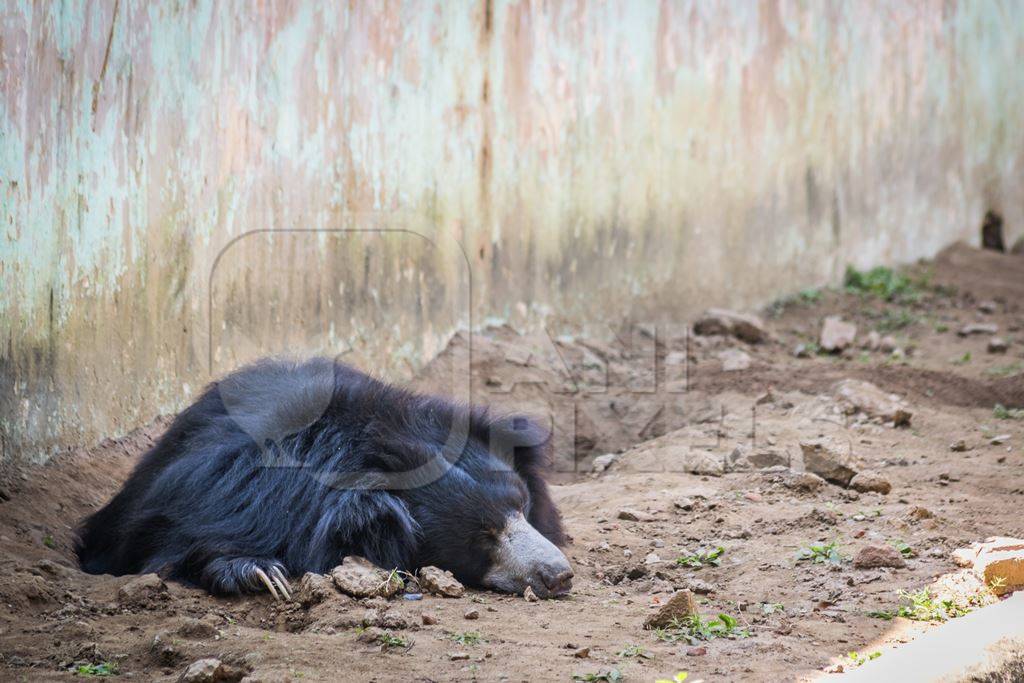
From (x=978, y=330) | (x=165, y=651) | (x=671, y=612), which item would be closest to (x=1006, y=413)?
(x=978, y=330)

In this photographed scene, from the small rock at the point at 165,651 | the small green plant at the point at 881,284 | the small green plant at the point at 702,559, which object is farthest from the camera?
the small green plant at the point at 881,284

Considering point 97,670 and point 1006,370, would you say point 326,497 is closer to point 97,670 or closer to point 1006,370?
point 97,670

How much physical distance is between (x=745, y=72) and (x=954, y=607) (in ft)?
16.4

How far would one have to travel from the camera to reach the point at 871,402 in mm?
5609

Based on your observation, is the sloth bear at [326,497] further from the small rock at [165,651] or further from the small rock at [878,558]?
the small rock at [878,558]

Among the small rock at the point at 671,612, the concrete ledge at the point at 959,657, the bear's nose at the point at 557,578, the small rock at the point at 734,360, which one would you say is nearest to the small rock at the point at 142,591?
the bear's nose at the point at 557,578

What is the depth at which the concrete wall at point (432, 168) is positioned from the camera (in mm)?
4188

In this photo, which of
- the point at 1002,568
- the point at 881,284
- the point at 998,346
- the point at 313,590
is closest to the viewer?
the point at 1002,568

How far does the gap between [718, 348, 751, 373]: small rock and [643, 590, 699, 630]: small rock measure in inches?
133

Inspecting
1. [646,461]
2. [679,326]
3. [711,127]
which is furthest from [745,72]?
[646,461]

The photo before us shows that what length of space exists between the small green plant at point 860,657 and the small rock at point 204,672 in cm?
147

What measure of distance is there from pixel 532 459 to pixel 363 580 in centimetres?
99

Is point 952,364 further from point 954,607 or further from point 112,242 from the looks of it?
point 112,242

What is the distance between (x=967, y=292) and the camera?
8211 mm
